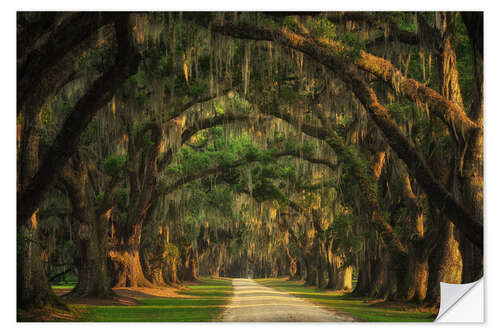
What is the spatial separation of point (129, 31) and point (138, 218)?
12092 mm

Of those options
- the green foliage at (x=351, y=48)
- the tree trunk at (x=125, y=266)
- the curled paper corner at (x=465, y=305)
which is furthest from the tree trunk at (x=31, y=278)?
the tree trunk at (x=125, y=266)

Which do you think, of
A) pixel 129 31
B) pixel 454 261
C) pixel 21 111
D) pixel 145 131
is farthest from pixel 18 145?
pixel 454 261

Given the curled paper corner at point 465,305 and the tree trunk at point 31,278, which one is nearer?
the curled paper corner at point 465,305

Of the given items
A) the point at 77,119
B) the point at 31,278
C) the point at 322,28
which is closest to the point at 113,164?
the point at 31,278

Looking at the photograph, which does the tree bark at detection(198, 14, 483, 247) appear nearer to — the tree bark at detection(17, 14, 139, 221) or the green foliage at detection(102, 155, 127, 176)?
the tree bark at detection(17, 14, 139, 221)

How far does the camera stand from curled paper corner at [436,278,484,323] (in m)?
9.09

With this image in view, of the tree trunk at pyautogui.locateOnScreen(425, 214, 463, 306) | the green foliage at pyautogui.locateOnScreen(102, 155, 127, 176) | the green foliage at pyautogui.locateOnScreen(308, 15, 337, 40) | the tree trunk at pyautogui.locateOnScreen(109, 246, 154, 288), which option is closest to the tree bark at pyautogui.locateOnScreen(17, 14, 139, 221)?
the green foliage at pyautogui.locateOnScreen(308, 15, 337, 40)

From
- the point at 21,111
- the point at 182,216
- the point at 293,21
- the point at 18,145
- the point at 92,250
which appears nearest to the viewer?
the point at 21,111

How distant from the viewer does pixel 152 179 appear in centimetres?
1997

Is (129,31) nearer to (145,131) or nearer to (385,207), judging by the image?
(145,131)

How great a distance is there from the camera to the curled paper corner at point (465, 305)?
909cm

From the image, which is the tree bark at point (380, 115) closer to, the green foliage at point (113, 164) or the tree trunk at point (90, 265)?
the green foliage at point (113, 164)

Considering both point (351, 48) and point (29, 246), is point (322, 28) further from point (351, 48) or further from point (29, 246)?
point (29, 246)

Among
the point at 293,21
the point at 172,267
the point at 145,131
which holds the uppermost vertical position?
the point at 293,21
